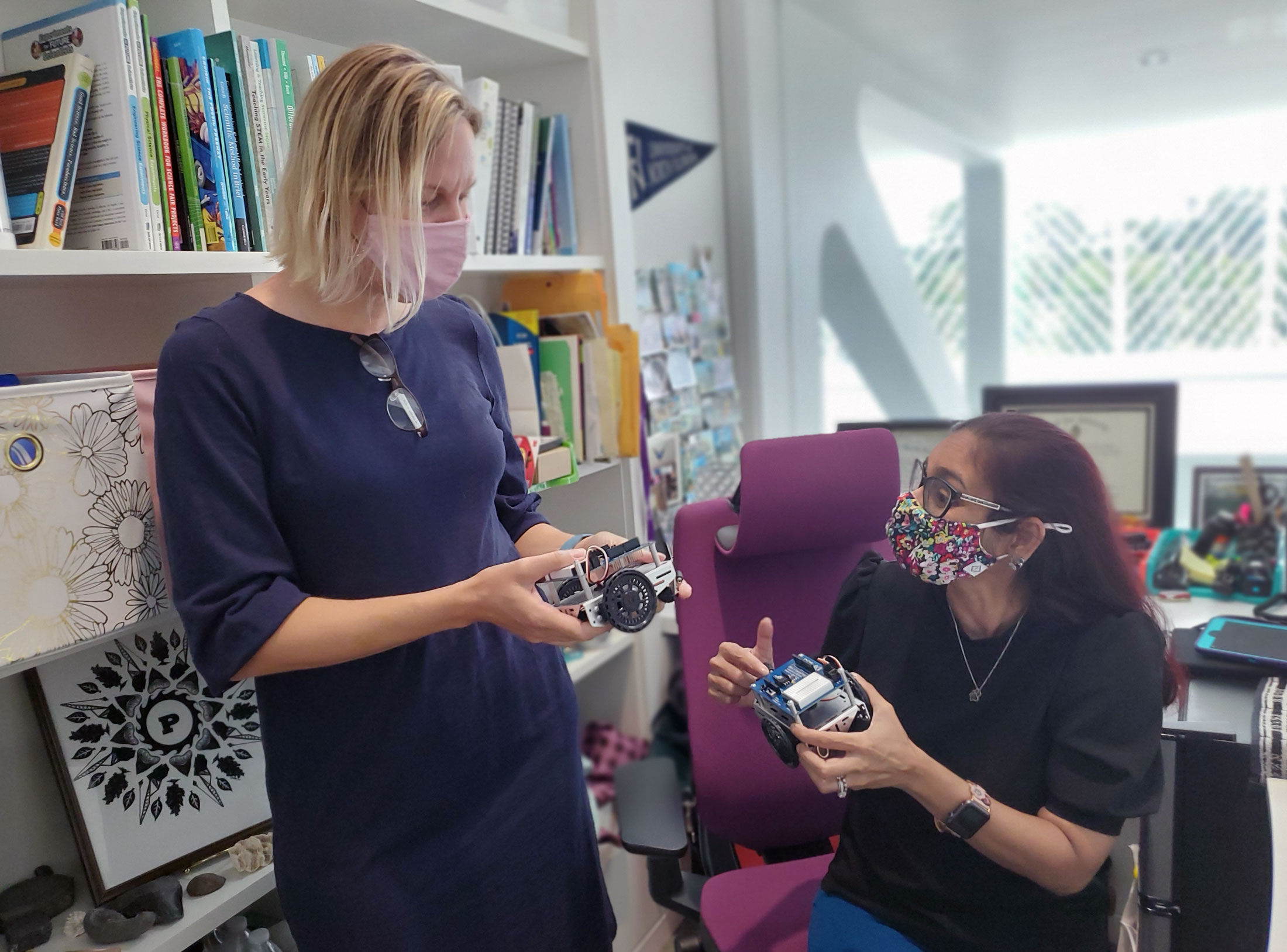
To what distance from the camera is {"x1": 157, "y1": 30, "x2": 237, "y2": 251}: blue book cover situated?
1068 millimetres

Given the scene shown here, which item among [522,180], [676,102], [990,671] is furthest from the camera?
[676,102]

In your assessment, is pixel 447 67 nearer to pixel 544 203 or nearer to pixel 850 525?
pixel 544 203

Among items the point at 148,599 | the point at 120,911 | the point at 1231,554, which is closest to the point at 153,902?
the point at 120,911

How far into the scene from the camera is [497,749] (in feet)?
3.44

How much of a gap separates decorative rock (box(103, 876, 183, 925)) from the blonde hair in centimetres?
82

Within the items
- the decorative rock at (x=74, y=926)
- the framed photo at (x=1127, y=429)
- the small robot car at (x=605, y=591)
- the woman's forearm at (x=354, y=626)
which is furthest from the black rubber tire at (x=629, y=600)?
the framed photo at (x=1127, y=429)

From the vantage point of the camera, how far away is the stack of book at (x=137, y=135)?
0.98m

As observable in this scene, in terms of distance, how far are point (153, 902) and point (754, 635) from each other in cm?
90

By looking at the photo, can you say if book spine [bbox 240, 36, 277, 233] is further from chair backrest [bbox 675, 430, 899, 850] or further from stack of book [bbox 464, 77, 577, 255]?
chair backrest [bbox 675, 430, 899, 850]

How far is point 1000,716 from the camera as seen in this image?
3.40ft

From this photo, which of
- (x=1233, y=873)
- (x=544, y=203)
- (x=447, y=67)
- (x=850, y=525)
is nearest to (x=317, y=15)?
(x=447, y=67)

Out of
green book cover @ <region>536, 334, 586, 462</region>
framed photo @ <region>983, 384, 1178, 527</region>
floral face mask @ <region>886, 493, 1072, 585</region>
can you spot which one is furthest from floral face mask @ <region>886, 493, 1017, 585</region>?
framed photo @ <region>983, 384, 1178, 527</region>

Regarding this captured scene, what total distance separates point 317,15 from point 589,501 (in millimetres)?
996

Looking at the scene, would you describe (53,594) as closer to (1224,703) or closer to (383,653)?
(383,653)
